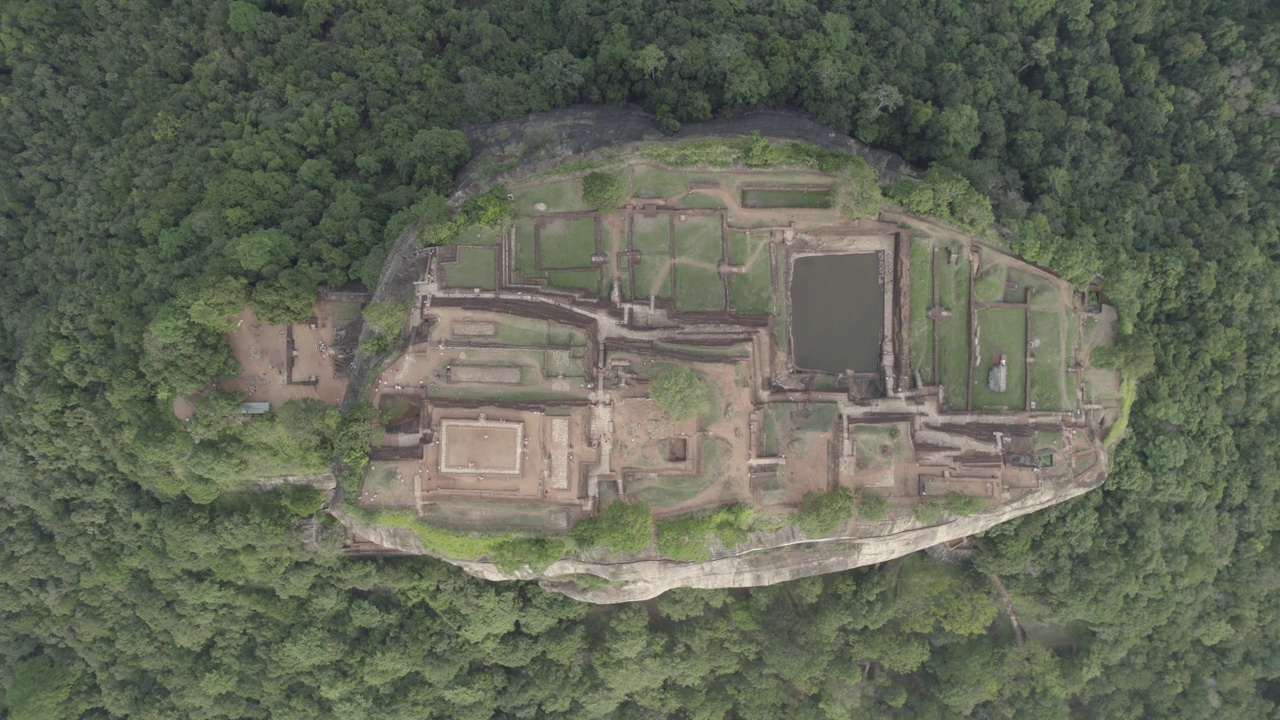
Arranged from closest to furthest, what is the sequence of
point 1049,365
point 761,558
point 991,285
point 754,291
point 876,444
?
point 876,444 → point 754,291 → point 991,285 → point 761,558 → point 1049,365

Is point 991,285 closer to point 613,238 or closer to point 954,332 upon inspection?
point 954,332

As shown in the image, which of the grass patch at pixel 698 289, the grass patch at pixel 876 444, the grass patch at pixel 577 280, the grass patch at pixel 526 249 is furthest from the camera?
the grass patch at pixel 698 289

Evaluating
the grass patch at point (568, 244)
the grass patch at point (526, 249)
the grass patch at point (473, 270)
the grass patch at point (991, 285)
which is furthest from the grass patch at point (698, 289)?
the grass patch at point (991, 285)

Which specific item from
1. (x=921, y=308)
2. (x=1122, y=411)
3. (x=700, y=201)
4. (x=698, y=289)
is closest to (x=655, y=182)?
(x=700, y=201)

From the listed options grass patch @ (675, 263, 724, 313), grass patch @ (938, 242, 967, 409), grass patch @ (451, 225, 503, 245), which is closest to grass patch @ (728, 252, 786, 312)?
grass patch @ (675, 263, 724, 313)

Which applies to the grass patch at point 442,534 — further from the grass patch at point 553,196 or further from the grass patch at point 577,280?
the grass patch at point 553,196

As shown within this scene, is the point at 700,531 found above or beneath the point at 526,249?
beneath

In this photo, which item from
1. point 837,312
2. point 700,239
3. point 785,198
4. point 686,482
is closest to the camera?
point 686,482
